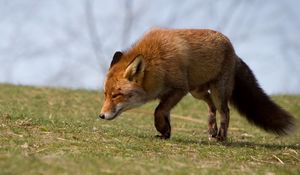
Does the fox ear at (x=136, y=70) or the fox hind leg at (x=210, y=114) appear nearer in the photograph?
the fox ear at (x=136, y=70)

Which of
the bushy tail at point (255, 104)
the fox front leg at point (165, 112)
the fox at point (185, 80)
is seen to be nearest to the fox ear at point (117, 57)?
the fox at point (185, 80)

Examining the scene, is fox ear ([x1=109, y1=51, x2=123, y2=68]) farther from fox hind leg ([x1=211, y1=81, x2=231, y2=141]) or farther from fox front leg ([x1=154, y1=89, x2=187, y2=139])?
fox hind leg ([x1=211, y1=81, x2=231, y2=141])

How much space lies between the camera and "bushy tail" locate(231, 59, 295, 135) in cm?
1121

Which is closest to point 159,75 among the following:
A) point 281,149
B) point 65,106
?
point 281,149

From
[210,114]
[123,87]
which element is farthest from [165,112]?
[210,114]

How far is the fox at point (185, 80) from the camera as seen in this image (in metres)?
9.95

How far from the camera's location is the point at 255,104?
1145cm

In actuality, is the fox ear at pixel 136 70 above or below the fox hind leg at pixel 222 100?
above

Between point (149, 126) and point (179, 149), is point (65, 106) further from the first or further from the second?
point (179, 149)

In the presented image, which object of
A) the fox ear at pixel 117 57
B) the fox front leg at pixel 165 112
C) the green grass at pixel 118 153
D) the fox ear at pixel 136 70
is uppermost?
the fox ear at pixel 117 57

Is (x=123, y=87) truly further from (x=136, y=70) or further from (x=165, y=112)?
(x=165, y=112)

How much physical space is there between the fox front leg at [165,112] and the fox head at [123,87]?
412 millimetres

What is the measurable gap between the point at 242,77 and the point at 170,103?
6.74 feet

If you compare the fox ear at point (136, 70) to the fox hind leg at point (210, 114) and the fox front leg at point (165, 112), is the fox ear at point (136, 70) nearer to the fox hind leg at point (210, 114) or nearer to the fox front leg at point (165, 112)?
the fox front leg at point (165, 112)
